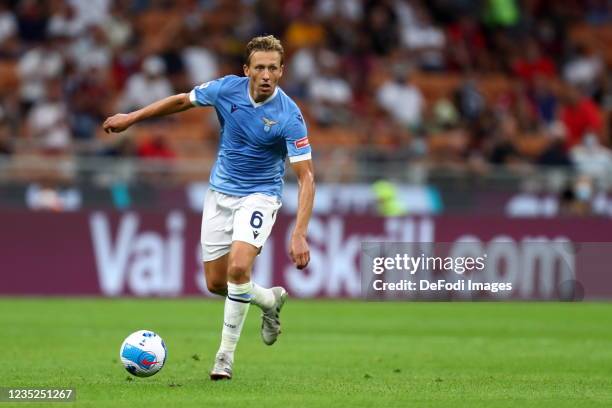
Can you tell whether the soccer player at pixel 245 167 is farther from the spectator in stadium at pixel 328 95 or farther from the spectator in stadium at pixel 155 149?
the spectator in stadium at pixel 328 95

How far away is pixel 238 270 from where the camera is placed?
399 inches

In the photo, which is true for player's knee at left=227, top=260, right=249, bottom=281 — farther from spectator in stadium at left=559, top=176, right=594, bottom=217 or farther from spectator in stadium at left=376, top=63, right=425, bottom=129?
spectator in stadium at left=376, top=63, right=425, bottom=129

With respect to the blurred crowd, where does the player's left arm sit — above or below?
below

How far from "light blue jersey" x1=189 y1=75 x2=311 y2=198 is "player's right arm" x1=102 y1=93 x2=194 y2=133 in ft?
0.35

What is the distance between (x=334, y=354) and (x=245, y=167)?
290 cm

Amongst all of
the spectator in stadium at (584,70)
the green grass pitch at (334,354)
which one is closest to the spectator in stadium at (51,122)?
the green grass pitch at (334,354)

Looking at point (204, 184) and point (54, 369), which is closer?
point (54, 369)

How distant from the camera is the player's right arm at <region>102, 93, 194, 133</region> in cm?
993

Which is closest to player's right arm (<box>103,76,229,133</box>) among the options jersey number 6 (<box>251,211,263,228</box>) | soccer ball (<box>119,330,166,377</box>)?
jersey number 6 (<box>251,211,263,228</box>)

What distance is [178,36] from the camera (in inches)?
993

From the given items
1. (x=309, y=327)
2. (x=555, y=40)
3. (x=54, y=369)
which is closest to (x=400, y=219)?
(x=309, y=327)

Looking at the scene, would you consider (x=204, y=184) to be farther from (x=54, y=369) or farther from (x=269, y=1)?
(x=54, y=369)

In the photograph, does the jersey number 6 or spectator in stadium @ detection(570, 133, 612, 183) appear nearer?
the jersey number 6

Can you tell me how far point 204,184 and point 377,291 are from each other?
1219 centimetres
